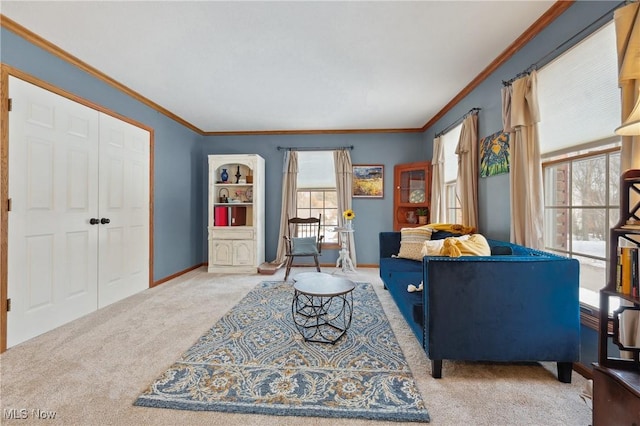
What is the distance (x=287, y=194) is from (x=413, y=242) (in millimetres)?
2465

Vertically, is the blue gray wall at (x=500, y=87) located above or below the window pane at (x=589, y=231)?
above

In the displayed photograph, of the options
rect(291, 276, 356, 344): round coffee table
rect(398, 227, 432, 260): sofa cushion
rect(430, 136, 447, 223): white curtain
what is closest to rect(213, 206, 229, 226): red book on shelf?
rect(291, 276, 356, 344): round coffee table

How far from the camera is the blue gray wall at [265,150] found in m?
2.12

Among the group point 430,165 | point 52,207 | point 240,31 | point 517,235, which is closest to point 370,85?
point 240,31

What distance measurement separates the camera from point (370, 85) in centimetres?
301

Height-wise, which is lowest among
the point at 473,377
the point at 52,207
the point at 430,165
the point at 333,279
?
the point at 473,377

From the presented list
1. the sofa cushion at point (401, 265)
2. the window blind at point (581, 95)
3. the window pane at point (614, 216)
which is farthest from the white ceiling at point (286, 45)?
the sofa cushion at point (401, 265)

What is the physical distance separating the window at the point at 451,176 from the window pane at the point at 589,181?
66.8 inches

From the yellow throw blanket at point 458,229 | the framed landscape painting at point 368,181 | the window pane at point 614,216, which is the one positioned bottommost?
the yellow throw blanket at point 458,229

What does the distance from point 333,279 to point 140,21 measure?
2643mm

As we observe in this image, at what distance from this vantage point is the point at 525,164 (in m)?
2.04

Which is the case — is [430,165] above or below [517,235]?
above

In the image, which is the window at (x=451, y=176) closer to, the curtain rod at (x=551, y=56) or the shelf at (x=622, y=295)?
the curtain rod at (x=551, y=56)

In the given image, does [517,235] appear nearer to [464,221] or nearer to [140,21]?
[464,221]
